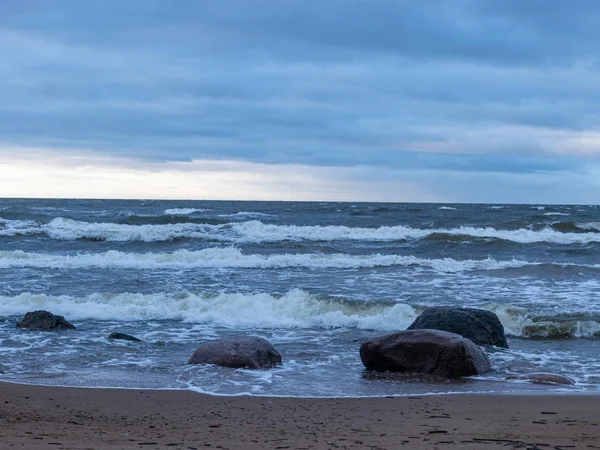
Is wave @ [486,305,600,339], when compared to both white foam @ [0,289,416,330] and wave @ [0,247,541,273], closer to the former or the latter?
white foam @ [0,289,416,330]

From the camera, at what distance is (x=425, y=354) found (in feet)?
28.3

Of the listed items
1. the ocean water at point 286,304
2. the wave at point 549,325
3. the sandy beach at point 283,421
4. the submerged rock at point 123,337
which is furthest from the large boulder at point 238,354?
the wave at point 549,325

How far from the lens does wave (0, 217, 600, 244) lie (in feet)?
101

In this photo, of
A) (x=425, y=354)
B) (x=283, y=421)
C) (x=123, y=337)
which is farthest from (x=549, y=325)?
(x=283, y=421)

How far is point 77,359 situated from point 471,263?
48.0 ft

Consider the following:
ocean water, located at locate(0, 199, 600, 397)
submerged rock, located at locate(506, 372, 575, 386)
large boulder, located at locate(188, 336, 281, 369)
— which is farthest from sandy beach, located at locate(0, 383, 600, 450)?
large boulder, located at locate(188, 336, 281, 369)

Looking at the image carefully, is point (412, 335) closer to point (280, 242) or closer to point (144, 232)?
point (280, 242)

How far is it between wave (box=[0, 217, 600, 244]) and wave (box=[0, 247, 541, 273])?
290 inches

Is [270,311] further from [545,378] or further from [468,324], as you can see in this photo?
[545,378]

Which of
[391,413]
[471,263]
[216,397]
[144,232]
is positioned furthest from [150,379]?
[144,232]

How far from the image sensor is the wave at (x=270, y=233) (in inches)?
1211

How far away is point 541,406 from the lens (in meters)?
6.78

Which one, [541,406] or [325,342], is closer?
[541,406]

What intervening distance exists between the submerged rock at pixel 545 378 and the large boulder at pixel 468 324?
1857 mm
